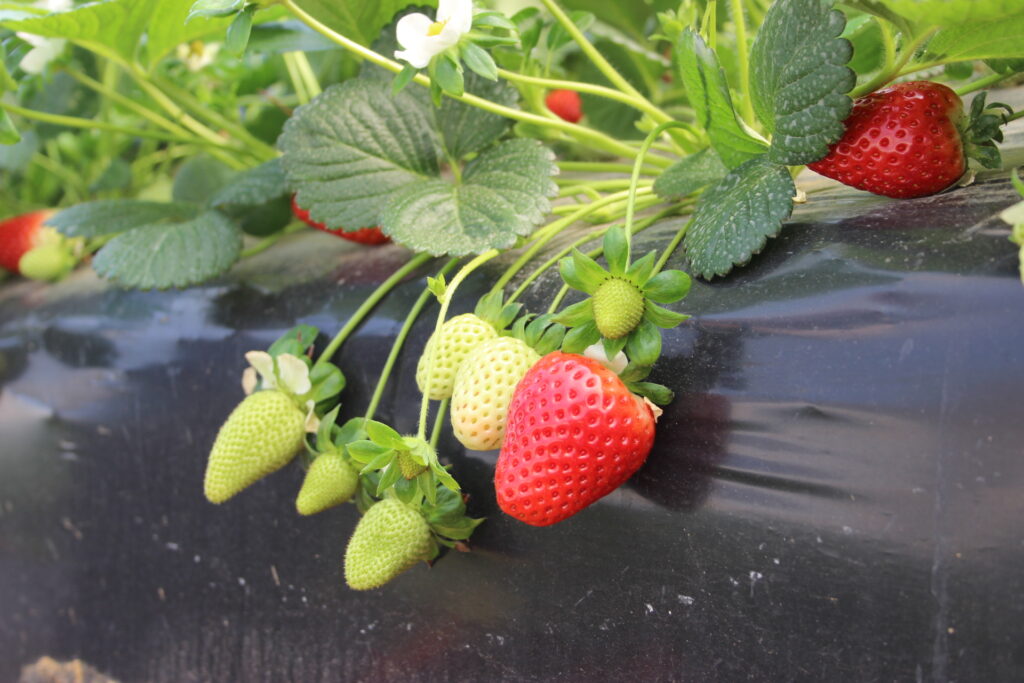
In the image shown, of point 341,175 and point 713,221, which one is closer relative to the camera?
point 713,221

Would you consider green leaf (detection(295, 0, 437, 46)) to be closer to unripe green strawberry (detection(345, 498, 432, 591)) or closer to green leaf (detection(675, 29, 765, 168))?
green leaf (detection(675, 29, 765, 168))

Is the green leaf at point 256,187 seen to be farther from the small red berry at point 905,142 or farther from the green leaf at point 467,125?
the small red berry at point 905,142

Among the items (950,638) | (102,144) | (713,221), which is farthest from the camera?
(102,144)

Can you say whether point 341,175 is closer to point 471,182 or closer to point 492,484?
point 471,182

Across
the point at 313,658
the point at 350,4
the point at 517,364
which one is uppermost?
the point at 350,4

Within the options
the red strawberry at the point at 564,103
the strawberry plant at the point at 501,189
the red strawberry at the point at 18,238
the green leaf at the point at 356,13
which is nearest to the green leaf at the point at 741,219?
the strawberry plant at the point at 501,189

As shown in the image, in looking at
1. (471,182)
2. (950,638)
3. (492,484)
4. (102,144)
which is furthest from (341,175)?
(102,144)

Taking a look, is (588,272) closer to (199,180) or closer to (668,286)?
(668,286)

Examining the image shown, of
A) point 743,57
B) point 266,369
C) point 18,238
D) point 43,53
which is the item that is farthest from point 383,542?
point 18,238
